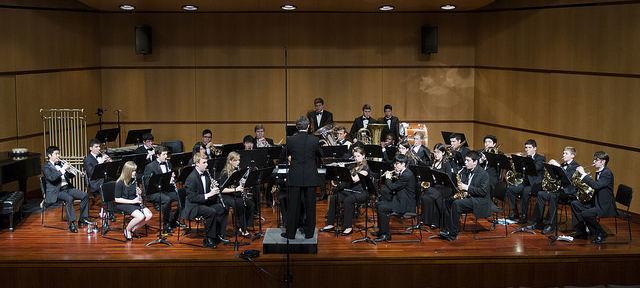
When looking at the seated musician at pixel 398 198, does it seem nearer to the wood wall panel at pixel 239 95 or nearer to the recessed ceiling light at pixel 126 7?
the wood wall panel at pixel 239 95

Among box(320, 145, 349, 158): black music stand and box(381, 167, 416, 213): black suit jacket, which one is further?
box(320, 145, 349, 158): black music stand

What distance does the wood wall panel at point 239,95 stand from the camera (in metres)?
16.4

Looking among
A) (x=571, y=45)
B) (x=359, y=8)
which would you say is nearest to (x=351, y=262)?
(x=571, y=45)

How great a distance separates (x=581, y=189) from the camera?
10430 millimetres

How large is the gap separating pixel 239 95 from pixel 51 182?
18.8ft

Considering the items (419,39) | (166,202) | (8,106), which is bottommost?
(166,202)

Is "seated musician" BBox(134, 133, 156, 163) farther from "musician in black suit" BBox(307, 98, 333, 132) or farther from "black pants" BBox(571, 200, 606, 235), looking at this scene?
"black pants" BBox(571, 200, 606, 235)

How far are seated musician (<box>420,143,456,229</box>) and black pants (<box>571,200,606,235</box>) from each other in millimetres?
1674

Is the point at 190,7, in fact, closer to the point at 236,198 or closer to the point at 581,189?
the point at 236,198

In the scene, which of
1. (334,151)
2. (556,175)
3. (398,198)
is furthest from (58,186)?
(556,175)

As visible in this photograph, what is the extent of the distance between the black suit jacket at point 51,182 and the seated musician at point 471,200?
5.54m

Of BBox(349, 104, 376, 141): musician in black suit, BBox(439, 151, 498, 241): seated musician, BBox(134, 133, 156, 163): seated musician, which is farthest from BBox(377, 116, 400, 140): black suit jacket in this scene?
BBox(134, 133, 156, 163): seated musician

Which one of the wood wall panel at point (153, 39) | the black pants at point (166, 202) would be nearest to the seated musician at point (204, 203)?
the black pants at point (166, 202)

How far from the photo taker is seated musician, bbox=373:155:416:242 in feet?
34.7
